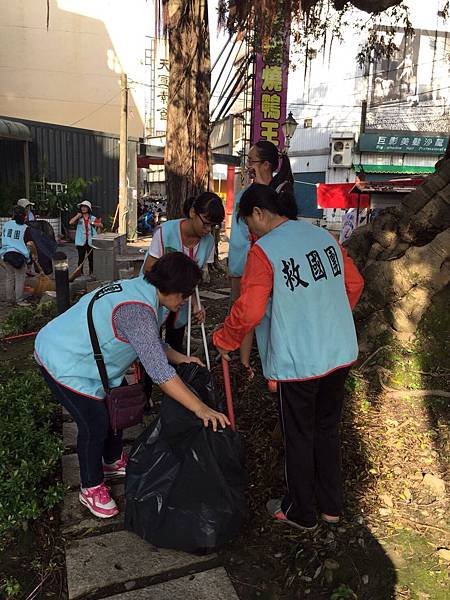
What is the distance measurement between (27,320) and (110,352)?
14.5 feet

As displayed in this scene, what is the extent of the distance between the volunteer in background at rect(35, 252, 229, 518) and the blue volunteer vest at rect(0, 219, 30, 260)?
574cm

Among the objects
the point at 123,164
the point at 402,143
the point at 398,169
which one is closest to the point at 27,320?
the point at 123,164

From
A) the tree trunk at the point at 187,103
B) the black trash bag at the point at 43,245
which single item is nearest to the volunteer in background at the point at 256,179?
the tree trunk at the point at 187,103

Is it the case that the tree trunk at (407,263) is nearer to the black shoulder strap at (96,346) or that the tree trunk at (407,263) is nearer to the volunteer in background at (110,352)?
the volunteer in background at (110,352)

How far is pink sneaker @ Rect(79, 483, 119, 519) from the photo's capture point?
2602 mm

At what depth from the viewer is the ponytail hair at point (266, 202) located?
222 centimetres

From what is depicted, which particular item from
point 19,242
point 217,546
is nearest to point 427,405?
point 217,546

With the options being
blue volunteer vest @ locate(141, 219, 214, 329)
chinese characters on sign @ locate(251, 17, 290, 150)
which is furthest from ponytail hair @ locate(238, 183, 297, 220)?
chinese characters on sign @ locate(251, 17, 290, 150)

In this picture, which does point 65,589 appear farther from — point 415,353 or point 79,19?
point 79,19

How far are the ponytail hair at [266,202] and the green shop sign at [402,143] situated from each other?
24174mm

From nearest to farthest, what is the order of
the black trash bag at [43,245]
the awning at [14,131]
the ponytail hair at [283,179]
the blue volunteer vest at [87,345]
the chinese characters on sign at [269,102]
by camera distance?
the blue volunteer vest at [87,345] < the ponytail hair at [283,179] < the black trash bag at [43,245] < the awning at [14,131] < the chinese characters on sign at [269,102]

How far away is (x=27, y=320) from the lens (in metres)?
6.33

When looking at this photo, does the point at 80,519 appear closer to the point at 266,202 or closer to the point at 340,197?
the point at 266,202

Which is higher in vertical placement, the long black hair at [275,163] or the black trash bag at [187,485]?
the long black hair at [275,163]
